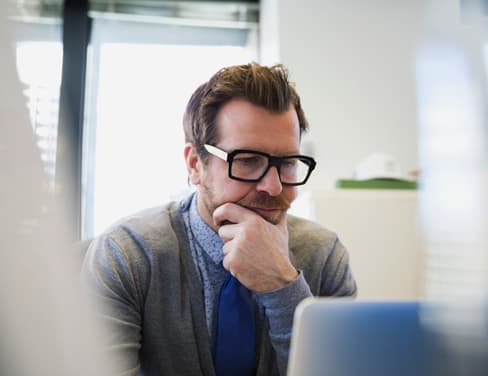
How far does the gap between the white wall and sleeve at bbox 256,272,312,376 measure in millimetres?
1530

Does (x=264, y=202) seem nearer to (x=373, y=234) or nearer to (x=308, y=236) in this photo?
(x=308, y=236)

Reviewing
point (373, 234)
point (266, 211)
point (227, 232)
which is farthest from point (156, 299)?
point (373, 234)

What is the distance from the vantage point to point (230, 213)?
90 cm

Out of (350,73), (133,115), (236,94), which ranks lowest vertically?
(236,94)

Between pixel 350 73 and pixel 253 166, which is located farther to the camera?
pixel 350 73

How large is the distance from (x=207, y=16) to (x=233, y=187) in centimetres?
210

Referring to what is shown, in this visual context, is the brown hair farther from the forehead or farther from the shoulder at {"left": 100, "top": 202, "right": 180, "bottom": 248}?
the shoulder at {"left": 100, "top": 202, "right": 180, "bottom": 248}

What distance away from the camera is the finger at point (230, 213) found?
90cm

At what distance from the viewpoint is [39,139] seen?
0.60ft

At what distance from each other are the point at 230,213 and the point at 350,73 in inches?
66.8

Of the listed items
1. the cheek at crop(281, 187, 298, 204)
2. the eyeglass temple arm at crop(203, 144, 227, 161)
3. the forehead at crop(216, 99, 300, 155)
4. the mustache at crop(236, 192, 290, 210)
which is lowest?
the mustache at crop(236, 192, 290, 210)

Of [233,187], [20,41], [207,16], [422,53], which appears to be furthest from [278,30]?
[20,41]

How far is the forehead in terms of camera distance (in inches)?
37.0

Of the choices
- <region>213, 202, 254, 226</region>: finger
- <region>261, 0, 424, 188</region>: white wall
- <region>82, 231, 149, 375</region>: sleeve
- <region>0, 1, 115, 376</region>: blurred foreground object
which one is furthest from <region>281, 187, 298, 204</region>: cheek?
<region>261, 0, 424, 188</region>: white wall
